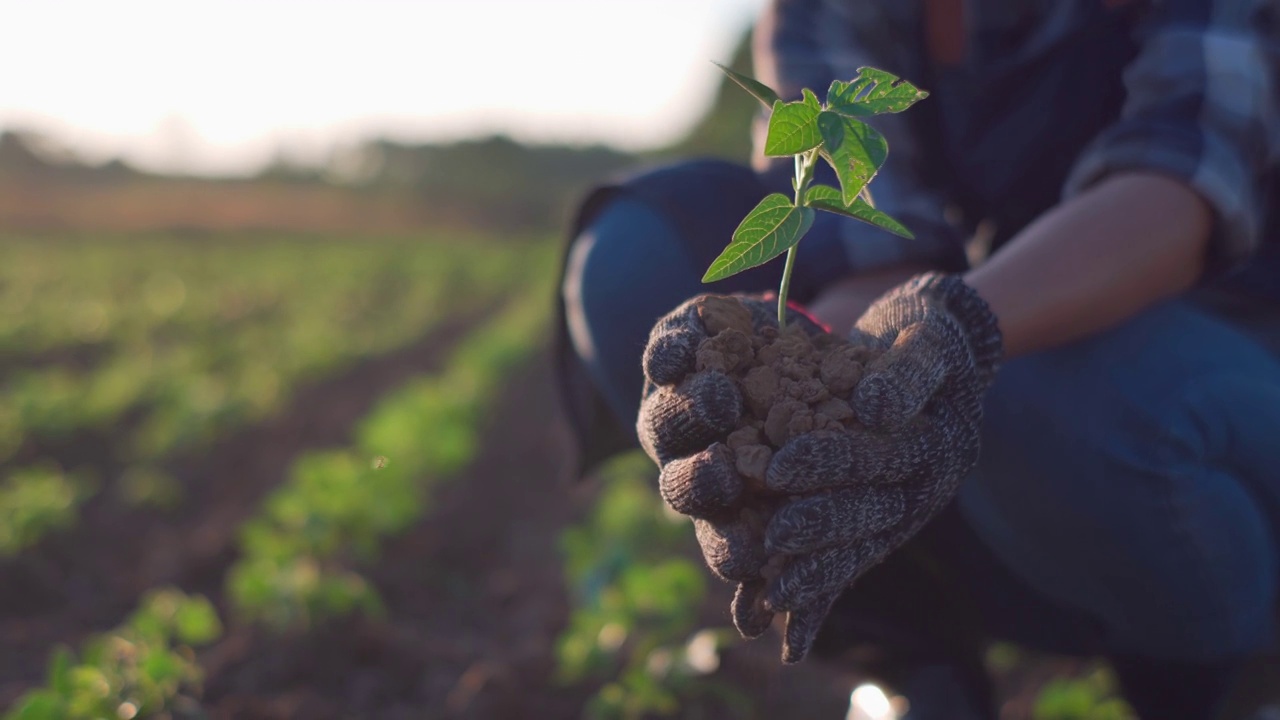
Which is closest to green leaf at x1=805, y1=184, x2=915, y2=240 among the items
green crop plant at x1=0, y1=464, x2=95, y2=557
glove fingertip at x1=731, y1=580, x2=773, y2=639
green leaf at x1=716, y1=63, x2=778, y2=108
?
green leaf at x1=716, y1=63, x2=778, y2=108

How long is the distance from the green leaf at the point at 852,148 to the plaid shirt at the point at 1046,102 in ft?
1.68

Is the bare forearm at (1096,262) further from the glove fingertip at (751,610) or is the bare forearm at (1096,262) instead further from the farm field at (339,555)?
the farm field at (339,555)

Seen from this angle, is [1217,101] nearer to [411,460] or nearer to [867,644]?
[867,644]

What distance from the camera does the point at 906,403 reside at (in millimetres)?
954

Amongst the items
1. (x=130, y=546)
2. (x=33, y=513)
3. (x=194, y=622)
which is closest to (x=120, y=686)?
(x=194, y=622)

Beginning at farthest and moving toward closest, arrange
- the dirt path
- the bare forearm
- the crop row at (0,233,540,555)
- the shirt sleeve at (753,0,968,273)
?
the crop row at (0,233,540,555) → the dirt path → the shirt sleeve at (753,0,968,273) → the bare forearm

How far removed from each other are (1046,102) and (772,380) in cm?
106

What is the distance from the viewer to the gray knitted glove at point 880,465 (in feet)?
3.05

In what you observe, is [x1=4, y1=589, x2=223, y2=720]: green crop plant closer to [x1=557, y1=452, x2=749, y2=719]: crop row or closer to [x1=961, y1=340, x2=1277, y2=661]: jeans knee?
[x1=557, y1=452, x2=749, y2=719]: crop row

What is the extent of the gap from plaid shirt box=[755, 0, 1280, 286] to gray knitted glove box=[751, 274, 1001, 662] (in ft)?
1.46

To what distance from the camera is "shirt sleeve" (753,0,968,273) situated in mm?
1443

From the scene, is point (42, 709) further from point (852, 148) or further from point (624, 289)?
point (852, 148)

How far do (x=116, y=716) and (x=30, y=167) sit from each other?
43029 mm

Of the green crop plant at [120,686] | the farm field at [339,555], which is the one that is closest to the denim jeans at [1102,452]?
the farm field at [339,555]
